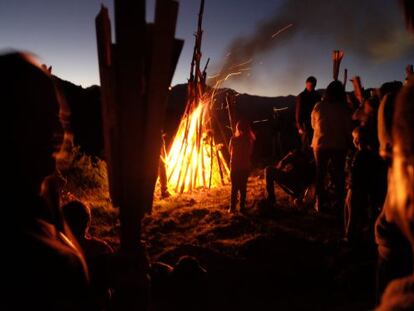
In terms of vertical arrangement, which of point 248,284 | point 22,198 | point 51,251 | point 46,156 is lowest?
point 248,284

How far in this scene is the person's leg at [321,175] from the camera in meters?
7.25

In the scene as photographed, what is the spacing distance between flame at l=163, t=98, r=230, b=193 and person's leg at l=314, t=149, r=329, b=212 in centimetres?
363

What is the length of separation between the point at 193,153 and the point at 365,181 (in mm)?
5982

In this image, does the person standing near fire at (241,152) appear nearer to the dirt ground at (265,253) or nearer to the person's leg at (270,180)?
the person's leg at (270,180)

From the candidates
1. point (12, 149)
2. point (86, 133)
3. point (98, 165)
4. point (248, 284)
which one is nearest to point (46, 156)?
point (12, 149)

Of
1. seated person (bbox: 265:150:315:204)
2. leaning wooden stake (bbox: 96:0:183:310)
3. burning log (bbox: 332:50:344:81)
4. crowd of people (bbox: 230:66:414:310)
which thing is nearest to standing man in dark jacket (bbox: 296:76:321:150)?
crowd of people (bbox: 230:66:414:310)

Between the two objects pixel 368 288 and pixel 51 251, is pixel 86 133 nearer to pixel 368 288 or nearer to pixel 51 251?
pixel 368 288

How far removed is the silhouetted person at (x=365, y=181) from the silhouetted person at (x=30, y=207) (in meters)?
4.10

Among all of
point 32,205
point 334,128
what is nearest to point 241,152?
point 334,128

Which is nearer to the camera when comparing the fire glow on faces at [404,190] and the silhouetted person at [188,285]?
the fire glow on faces at [404,190]

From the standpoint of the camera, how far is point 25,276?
3.27 ft

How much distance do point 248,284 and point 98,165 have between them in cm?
689

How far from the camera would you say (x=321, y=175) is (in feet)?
24.4

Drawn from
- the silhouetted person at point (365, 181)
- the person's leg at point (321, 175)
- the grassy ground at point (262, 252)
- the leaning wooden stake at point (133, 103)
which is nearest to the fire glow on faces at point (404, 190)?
the leaning wooden stake at point (133, 103)
